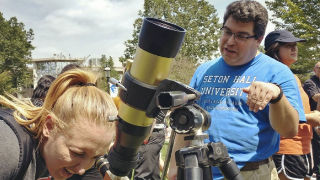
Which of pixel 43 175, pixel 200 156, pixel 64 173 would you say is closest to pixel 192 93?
pixel 200 156

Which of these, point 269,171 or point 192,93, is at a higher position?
point 192,93

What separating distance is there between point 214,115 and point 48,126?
1100 mm

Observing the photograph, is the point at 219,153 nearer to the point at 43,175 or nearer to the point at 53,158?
the point at 53,158

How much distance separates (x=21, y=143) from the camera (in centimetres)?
156

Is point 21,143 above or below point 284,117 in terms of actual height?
below

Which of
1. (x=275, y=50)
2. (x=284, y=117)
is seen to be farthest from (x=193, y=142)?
(x=275, y=50)

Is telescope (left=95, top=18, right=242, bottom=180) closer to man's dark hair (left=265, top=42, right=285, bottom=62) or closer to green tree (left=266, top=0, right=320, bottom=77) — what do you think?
man's dark hair (left=265, top=42, right=285, bottom=62)

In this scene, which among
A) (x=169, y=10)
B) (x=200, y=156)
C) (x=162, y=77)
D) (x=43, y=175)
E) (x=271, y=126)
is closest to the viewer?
(x=200, y=156)

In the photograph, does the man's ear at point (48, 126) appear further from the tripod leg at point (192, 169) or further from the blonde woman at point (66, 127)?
the tripod leg at point (192, 169)

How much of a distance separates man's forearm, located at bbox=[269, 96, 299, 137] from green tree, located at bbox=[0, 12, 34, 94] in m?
30.0

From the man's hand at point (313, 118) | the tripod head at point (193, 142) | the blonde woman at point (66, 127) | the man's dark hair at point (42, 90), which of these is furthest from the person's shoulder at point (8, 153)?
the man's hand at point (313, 118)

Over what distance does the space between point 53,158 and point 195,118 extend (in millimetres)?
1054

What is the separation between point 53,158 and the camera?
1.81 metres

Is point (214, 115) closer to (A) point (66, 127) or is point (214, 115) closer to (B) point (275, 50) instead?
(A) point (66, 127)
